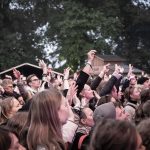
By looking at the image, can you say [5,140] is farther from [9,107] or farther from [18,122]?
[9,107]

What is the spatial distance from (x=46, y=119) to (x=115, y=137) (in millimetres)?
1146

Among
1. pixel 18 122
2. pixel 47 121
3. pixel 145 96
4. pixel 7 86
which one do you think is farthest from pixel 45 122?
pixel 7 86

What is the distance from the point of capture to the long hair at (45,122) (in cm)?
377

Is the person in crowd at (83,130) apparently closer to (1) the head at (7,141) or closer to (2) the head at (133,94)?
(1) the head at (7,141)

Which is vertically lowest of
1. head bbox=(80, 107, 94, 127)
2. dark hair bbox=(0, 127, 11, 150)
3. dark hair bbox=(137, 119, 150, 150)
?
head bbox=(80, 107, 94, 127)

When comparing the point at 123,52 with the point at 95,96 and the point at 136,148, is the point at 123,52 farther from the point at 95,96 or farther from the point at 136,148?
the point at 136,148

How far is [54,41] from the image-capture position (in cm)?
4228

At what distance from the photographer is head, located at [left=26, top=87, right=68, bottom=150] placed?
3.78 m

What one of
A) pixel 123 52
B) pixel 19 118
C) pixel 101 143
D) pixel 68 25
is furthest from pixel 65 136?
pixel 123 52

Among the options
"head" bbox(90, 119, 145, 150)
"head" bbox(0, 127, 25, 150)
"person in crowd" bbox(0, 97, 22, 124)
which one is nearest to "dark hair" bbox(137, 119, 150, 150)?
"head" bbox(90, 119, 145, 150)

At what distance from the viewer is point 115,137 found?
2809 mm

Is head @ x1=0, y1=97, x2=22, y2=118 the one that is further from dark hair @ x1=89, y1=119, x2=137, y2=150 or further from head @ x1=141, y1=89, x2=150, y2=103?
dark hair @ x1=89, y1=119, x2=137, y2=150

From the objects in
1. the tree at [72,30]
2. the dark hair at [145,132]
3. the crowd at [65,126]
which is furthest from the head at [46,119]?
the tree at [72,30]

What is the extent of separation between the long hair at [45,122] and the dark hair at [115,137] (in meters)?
0.91
